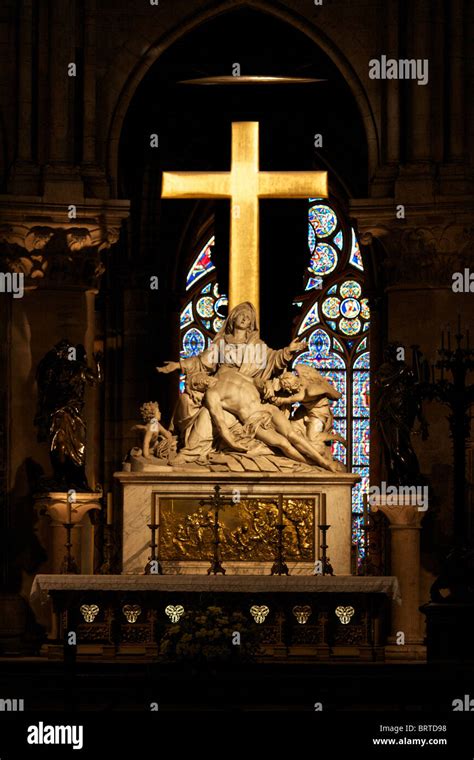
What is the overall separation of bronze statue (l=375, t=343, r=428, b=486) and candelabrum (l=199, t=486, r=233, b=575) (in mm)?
1994

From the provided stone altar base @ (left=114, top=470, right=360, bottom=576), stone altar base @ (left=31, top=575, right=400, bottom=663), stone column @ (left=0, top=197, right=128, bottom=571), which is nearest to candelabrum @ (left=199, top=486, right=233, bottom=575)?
stone altar base @ (left=114, top=470, right=360, bottom=576)

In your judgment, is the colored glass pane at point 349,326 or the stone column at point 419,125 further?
the colored glass pane at point 349,326

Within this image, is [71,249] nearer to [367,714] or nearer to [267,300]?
[267,300]

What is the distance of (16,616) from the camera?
24547 millimetres

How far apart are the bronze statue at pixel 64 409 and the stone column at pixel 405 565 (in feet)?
11.0

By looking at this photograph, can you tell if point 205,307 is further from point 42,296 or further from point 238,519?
point 238,519

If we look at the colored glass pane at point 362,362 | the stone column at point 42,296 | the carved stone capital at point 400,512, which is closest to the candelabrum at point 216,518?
the carved stone capital at point 400,512

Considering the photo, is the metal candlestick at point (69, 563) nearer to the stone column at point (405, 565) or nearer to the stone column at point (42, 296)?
the stone column at point (42, 296)

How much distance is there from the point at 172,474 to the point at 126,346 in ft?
30.7

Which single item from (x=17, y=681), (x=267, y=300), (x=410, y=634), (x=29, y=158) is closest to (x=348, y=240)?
(x=267, y=300)

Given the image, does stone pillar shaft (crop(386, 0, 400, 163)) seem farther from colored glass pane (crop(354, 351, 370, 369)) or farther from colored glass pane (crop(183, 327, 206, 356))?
colored glass pane (crop(183, 327, 206, 356))

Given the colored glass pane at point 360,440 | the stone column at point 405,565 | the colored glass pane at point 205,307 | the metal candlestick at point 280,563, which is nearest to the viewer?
the metal candlestick at point 280,563

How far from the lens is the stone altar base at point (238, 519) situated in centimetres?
2284

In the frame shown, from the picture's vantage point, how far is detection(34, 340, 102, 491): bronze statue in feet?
76.8
